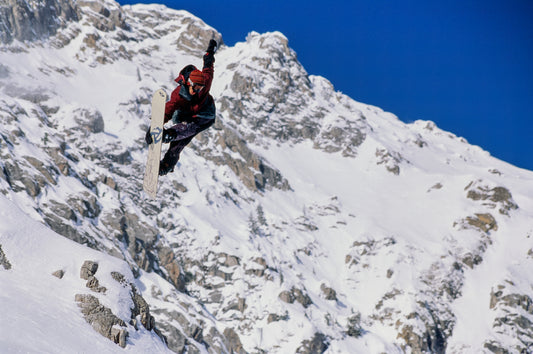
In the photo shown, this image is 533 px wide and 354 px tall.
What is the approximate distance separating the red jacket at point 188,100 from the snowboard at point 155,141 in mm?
180

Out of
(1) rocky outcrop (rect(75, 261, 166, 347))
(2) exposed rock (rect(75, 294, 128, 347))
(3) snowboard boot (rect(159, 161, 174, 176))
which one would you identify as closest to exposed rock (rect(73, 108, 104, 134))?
(1) rocky outcrop (rect(75, 261, 166, 347))

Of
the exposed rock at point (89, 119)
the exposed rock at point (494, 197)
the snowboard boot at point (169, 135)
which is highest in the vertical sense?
the exposed rock at point (494, 197)

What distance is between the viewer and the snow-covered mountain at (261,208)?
8738 cm

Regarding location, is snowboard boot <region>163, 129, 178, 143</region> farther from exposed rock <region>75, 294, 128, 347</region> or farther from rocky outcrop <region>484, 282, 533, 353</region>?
rocky outcrop <region>484, 282, 533, 353</region>

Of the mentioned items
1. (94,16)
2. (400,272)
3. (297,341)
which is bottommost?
(297,341)

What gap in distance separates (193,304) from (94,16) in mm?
99889

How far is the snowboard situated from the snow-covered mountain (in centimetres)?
4523

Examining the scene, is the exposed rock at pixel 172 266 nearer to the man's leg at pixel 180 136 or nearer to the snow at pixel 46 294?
the snow at pixel 46 294

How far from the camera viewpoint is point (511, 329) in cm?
10525

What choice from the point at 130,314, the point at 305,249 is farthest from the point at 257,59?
the point at 130,314

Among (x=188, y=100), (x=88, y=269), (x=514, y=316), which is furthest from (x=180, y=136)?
(x=514, y=316)

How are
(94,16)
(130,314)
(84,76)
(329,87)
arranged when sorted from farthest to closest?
1. (329,87)
2. (94,16)
3. (84,76)
4. (130,314)

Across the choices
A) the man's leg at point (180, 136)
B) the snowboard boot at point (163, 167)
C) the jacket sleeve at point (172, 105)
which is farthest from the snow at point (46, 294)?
the jacket sleeve at point (172, 105)

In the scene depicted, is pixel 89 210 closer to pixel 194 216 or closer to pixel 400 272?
pixel 194 216
